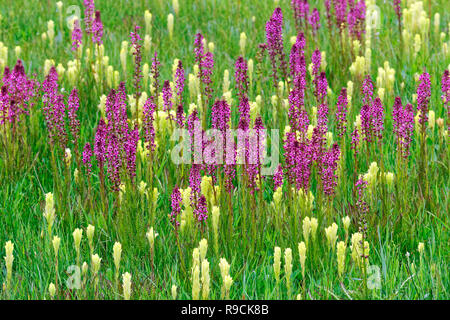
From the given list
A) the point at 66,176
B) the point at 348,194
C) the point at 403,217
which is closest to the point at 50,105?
the point at 66,176

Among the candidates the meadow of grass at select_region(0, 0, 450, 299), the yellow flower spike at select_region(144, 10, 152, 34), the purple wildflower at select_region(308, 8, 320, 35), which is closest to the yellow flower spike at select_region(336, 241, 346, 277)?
the meadow of grass at select_region(0, 0, 450, 299)

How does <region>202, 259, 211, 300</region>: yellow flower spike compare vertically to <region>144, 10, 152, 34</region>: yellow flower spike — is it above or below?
below

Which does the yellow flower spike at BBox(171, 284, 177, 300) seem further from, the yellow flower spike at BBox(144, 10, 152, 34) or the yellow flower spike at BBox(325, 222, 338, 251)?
the yellow flower spike at BBox(144, 10, 152, 34)

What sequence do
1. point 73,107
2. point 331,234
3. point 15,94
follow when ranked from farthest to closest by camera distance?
point 15,94 < point 73,107 < point 331,234

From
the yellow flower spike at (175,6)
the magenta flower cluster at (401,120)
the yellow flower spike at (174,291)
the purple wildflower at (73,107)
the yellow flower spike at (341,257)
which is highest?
the yellow flower spike at (175,6)

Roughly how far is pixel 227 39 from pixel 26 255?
4019mm

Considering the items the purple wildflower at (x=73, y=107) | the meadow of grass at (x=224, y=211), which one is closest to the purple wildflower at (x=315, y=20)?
the meadow of grass at (x=224, y=211)

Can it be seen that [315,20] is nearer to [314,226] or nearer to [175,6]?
[175,6]

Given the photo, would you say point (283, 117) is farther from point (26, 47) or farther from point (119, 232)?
point (26, 47)

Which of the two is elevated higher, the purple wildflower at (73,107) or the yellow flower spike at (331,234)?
the purple wildflower at (73,107)

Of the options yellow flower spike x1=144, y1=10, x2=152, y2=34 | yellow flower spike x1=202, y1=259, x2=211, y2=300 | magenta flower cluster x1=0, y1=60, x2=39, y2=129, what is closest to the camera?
yellow flower spike x1=202, y1=259, x2=211, y2=300

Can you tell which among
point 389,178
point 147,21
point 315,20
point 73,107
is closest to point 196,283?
point 389,178

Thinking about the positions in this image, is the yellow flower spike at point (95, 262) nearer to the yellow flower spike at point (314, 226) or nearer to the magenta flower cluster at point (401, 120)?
the yellow flower spike at point (314, 226)

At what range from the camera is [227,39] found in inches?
291
